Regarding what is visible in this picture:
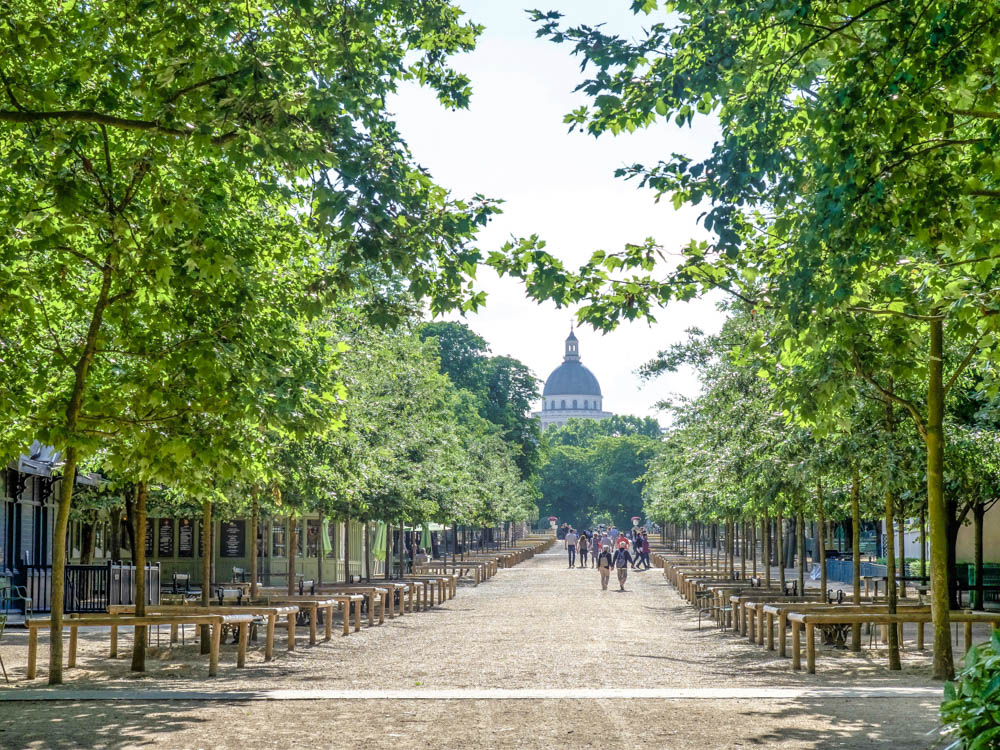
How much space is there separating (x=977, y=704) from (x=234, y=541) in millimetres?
35674

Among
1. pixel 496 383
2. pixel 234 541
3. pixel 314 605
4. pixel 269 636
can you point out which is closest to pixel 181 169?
pixel 269 636

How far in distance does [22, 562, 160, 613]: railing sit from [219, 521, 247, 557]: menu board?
1051cm

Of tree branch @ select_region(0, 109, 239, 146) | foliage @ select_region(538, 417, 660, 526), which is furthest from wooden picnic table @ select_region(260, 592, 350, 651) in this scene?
foliage @ select_region(538, 417, 660, 526)

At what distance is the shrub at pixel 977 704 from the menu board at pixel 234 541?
35030 mm

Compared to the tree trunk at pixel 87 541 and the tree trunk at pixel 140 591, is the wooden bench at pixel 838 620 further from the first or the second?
the tree trunk at pixel 87 541

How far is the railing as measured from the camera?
26625 millimetres

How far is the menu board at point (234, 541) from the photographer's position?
1576 inches

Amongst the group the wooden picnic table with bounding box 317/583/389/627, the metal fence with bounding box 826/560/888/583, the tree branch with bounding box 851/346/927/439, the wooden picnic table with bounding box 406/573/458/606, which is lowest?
the metal fence with bounding box 826/560/888/583

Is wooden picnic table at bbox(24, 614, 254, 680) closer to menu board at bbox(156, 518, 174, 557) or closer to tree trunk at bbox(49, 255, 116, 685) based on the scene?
tree trunk at bbox(49, 255, 116, 685)

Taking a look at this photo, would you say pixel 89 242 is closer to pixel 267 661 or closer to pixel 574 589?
pixel 267 661

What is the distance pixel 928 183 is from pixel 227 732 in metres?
6.91

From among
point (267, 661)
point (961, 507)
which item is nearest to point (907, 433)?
point (267, 661)

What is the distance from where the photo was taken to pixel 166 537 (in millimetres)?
39719

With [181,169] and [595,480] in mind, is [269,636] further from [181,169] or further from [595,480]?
[595,480]
